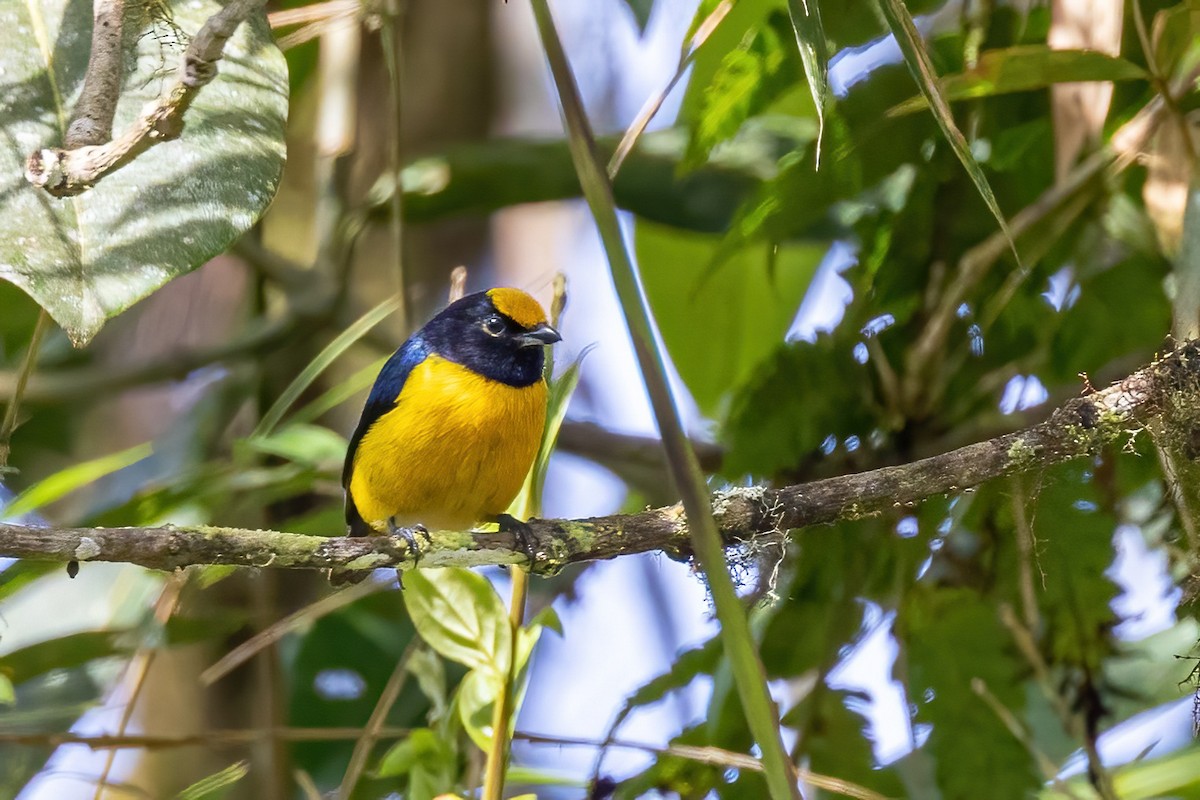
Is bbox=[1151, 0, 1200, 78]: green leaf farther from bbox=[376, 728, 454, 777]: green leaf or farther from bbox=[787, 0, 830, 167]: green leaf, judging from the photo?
bbox=[376, 728, 454, 777]: green leaf

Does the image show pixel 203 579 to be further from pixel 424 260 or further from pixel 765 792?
pixel 424 260

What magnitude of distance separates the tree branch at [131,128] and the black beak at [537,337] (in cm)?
169

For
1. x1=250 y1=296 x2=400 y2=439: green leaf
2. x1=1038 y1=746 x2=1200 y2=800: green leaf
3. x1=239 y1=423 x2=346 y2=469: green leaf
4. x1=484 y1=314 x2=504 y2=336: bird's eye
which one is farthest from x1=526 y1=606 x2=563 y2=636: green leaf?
x1=484 y1=314 x2=504 y2=336: bird's eye

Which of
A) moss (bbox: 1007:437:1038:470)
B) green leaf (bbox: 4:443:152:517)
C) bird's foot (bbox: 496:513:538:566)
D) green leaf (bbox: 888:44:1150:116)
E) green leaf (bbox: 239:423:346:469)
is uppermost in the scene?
green leaf (bbox: 239:423:346:469)

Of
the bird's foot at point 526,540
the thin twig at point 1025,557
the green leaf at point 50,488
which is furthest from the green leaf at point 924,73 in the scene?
the green leaf at point 50,488

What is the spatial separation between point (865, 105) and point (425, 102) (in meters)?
2.11

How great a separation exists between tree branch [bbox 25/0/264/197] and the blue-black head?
1.69 metres

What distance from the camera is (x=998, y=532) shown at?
7.45 ft

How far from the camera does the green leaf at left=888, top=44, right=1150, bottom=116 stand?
6.25ft

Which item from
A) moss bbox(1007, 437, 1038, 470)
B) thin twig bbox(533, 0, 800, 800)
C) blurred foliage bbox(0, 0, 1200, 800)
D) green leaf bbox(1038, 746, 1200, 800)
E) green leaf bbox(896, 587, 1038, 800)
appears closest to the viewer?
thin twig bbox(533, 0, 800, 800)

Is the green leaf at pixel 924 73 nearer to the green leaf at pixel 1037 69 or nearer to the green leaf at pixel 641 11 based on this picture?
the green leaf at pixel 1037 69

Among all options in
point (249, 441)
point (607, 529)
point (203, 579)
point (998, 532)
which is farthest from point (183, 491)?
point (998, 532)

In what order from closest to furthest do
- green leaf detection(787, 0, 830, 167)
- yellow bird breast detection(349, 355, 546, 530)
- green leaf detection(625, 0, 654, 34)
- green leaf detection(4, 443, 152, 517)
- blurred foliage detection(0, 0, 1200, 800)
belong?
1. green leaf detection(787, 0, 830, 167)
2. blurred foliage detection(0, 0, 1200, 800)
3. green leaf detection(625, 0, 654, 34)
4. green leaf detection(4, 443, 152, 517)
5. yellow bird breast detection(349, 355, 546, 530)

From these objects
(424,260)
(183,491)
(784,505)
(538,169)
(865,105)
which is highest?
(424,260)
